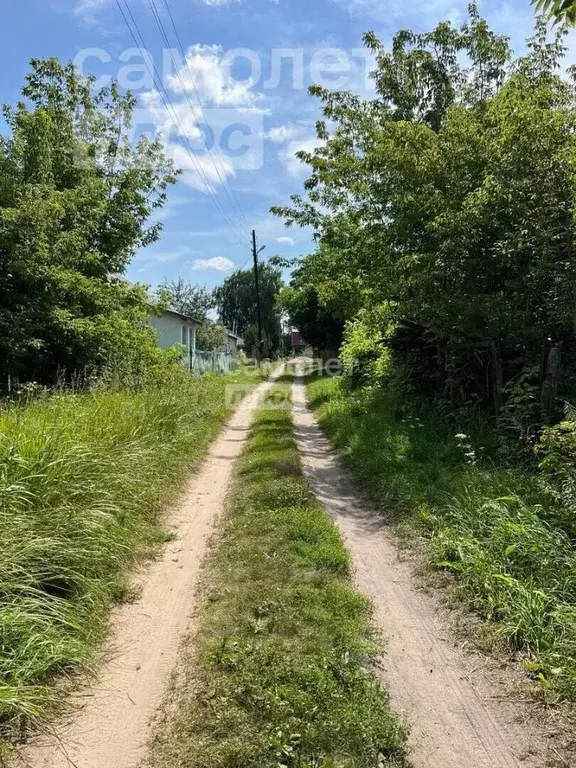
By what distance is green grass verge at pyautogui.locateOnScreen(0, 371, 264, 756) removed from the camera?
3.18m

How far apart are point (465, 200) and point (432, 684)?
20.9 feet

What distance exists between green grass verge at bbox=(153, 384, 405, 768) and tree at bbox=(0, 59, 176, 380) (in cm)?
736

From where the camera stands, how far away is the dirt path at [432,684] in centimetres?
270

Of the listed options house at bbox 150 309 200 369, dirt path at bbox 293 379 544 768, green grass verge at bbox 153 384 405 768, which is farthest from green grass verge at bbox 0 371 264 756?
house at bbox 150 309 200 369

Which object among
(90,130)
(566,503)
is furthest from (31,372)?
(566,503)

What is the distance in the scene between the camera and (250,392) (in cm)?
2119

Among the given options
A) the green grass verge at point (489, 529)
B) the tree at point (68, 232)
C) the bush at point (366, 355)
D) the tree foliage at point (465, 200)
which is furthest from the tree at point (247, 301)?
the green grass verge at point (489, 529)

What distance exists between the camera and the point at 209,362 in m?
28.9

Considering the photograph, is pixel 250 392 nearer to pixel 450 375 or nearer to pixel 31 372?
pixel 31 372

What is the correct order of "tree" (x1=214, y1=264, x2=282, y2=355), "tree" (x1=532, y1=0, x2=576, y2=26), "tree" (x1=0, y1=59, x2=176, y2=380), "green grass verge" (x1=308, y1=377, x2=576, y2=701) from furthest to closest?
"tree" (x1=214, y1=264, x2=282, y2=355) < "tree" (x1=0, y1=59, x2=176, y2=380) < "green grass verge" (x1=308, y1=377, x2=576, y2=701) < "tree" (x1=532, y1=0, x2=576, y2=26)

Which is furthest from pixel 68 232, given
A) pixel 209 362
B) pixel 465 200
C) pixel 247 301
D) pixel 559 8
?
pixel 247 301

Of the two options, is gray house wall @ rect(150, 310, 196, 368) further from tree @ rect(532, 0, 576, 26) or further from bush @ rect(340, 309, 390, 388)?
tree @ rect(532, 0, 576, 26)

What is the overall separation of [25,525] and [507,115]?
7713 mm

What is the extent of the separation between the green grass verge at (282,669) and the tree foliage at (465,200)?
4483 millimetres
